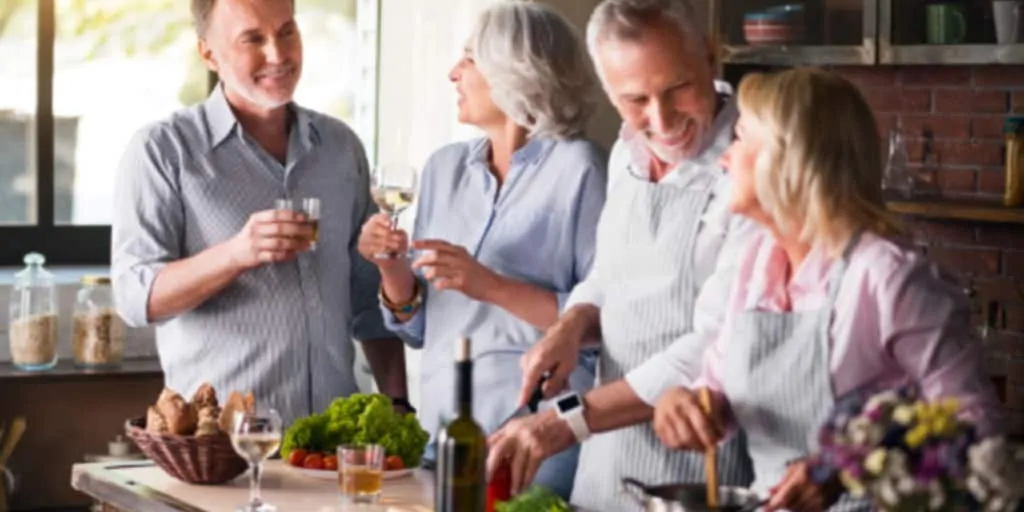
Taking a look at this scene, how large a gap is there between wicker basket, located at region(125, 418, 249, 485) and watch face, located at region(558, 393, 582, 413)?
0.75 metres

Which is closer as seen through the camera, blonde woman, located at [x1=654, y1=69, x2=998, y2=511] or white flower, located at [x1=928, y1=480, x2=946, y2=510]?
white flower, located at [x1=928, y1=480, x2=946, y2=510]

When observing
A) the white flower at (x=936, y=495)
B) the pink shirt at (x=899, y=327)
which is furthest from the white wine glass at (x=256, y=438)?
the white flower at (x=936, y=495)

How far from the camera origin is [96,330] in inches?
220

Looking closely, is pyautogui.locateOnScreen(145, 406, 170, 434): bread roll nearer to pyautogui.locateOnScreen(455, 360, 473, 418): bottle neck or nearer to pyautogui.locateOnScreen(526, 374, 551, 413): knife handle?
pyautogui.locateOnScreen(526, 374, 551, 413): knife handle

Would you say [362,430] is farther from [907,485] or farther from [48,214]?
[48,214]

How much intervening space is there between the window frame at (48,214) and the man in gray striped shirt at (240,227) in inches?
76.2

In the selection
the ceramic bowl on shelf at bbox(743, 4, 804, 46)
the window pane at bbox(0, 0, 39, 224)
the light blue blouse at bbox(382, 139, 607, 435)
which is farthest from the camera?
the window pane at bbox(0, 0, 39, 224)

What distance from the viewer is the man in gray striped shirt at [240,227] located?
13.2 feet

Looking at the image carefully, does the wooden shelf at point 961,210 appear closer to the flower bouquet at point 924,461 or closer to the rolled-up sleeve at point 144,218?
the rolled-up sleeve at point 144,218

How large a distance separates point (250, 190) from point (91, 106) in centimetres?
Answer: 220

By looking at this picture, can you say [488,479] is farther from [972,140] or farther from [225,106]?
[972,140]

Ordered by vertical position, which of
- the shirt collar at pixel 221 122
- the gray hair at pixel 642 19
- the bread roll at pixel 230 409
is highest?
the gray hair at pixel 642 19

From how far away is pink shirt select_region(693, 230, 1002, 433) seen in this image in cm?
267

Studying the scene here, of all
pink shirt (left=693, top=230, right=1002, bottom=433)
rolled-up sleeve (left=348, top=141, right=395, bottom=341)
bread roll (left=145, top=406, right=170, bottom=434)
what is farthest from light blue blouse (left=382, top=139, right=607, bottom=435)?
pink shirt (left=693, top=230, right=1002, bottom=433)
